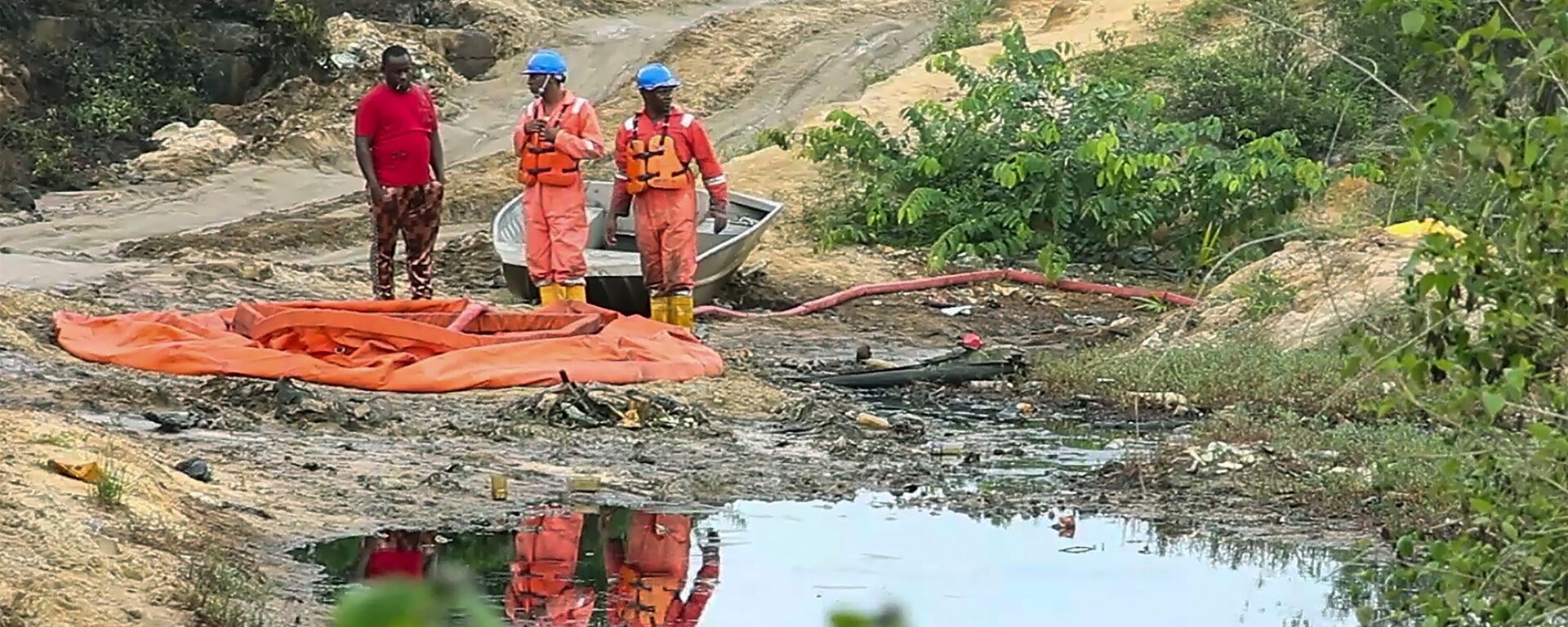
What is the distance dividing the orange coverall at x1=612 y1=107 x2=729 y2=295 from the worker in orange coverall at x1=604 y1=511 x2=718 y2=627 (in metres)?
4.70

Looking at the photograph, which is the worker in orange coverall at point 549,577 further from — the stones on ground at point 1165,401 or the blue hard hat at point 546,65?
the blue hard hat at point 546,65

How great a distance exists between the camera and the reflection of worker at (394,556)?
773 cm

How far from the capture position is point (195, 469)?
877 centimetres

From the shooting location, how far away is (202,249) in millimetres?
19797

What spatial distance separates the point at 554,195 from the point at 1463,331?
30.3 ft

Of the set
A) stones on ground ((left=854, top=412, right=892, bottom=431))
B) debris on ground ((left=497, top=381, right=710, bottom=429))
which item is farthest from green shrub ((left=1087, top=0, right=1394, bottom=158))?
debris on ground ((left=497, top=381, right=710, bottom=429))

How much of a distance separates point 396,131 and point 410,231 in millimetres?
643

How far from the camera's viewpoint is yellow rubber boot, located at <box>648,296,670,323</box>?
13766 mm

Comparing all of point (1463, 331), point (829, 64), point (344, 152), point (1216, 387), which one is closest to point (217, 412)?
point (1216, 387)

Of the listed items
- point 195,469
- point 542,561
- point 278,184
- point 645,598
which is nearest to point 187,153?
point 278,184

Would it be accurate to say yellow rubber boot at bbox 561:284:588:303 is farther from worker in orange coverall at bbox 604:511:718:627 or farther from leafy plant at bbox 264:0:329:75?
leafy plant at bbox 264:0:329:75

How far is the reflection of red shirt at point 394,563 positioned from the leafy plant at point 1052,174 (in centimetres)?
1039

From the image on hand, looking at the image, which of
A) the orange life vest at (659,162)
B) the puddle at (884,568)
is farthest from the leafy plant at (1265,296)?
the puddle at (884,568)

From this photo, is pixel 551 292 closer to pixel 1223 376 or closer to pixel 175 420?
pixel 175 420
